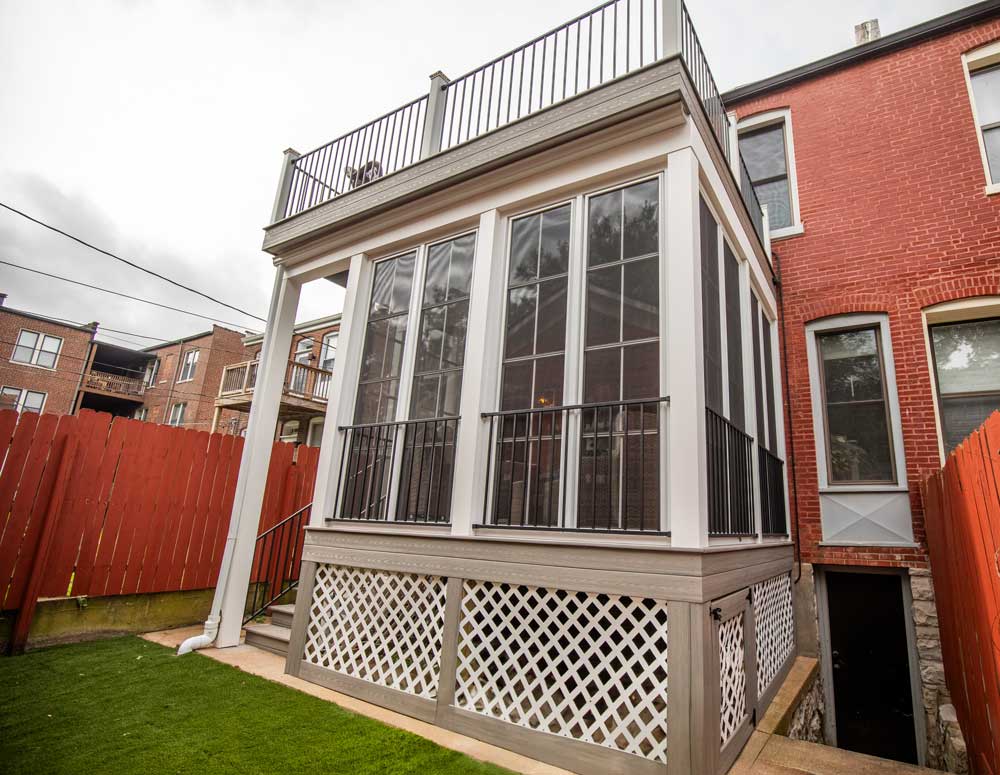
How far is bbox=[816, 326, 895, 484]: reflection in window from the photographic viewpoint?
552 cm

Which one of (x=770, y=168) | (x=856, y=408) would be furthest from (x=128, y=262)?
(x=856, y=408)

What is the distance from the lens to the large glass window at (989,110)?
221 inches

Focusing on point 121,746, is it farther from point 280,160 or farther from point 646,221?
point 280,160

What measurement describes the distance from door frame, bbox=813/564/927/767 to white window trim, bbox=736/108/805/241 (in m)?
3.95

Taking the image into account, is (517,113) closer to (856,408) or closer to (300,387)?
(856,408)

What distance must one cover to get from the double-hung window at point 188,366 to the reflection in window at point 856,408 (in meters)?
24.8

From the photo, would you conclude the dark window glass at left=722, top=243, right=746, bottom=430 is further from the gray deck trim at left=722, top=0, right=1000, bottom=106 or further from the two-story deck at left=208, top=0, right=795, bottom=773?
the gray deck trim at left=722, top=0, right=1000, bottom=106

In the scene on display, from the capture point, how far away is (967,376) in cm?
532

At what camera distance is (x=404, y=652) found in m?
3.75

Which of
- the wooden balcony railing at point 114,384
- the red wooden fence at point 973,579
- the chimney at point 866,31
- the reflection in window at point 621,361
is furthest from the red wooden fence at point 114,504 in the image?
the wooden balcony railing at point 114,384

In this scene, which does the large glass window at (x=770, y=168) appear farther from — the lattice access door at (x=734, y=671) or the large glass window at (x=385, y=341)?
the lattice access door at (x=734, y=671)

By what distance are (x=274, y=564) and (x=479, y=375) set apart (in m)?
4.21

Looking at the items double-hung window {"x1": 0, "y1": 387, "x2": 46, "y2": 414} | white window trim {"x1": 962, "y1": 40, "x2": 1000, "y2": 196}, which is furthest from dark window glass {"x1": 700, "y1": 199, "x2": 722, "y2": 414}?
double-hung window {"x1": 0, "y1": 387, "x2": 46, "y2": 414}

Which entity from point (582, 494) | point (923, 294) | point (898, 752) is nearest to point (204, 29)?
point (582, 494)
